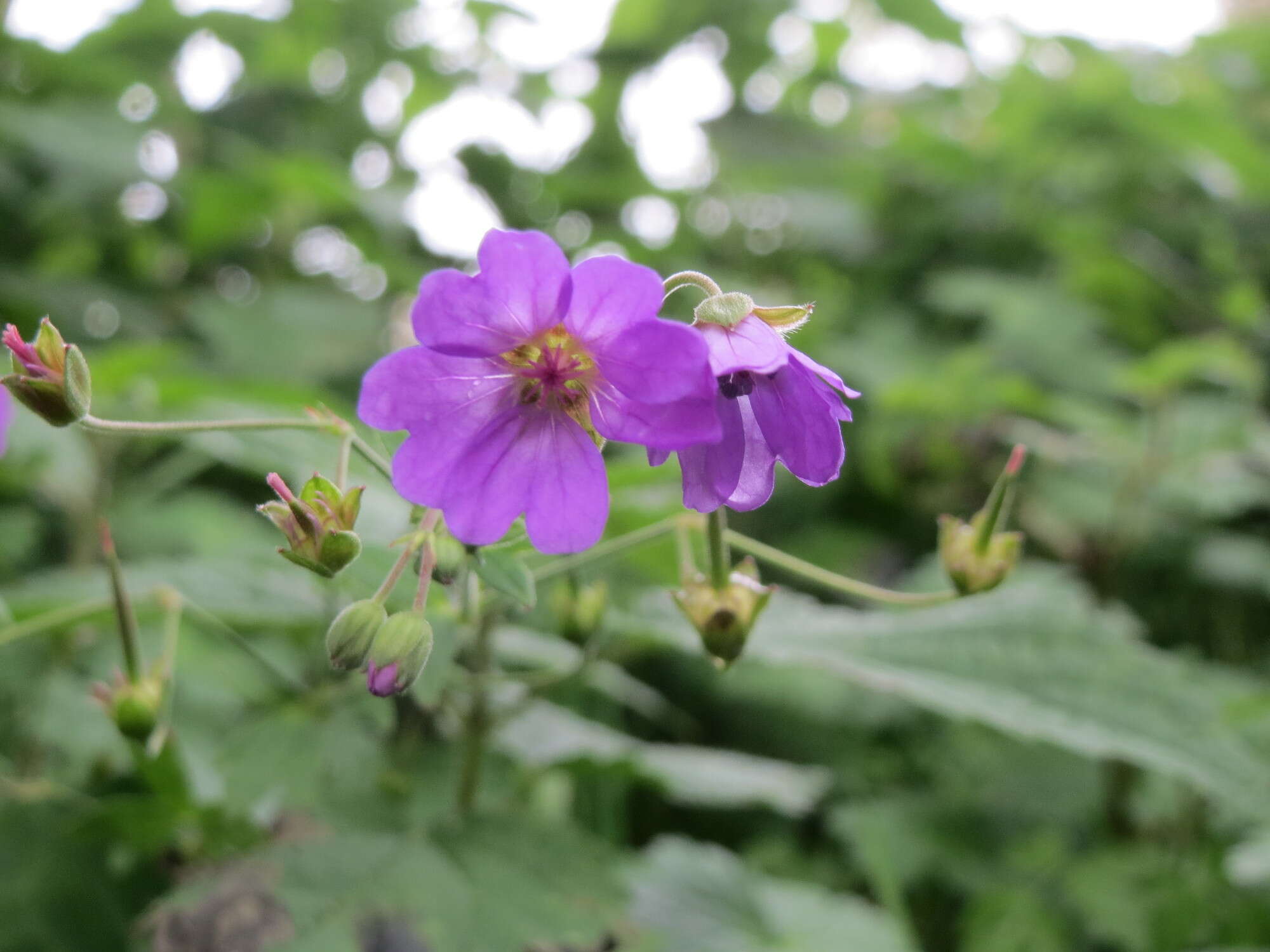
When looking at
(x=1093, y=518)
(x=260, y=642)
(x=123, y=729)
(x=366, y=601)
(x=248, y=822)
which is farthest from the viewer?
(x=1093, y=518)

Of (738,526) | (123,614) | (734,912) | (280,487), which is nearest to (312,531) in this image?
(280,487)

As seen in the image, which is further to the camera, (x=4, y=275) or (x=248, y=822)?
(x=4, y=275)

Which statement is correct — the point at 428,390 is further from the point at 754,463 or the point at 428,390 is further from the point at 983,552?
the point at 983,552

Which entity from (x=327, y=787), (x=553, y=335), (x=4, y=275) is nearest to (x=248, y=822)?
(x=327, y=787)

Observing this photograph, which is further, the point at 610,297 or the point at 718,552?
the point at 718,552

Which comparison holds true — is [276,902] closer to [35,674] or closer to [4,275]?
[35,674]

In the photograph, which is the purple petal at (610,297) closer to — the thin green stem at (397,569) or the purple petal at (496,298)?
the purple petal at (496,298)
